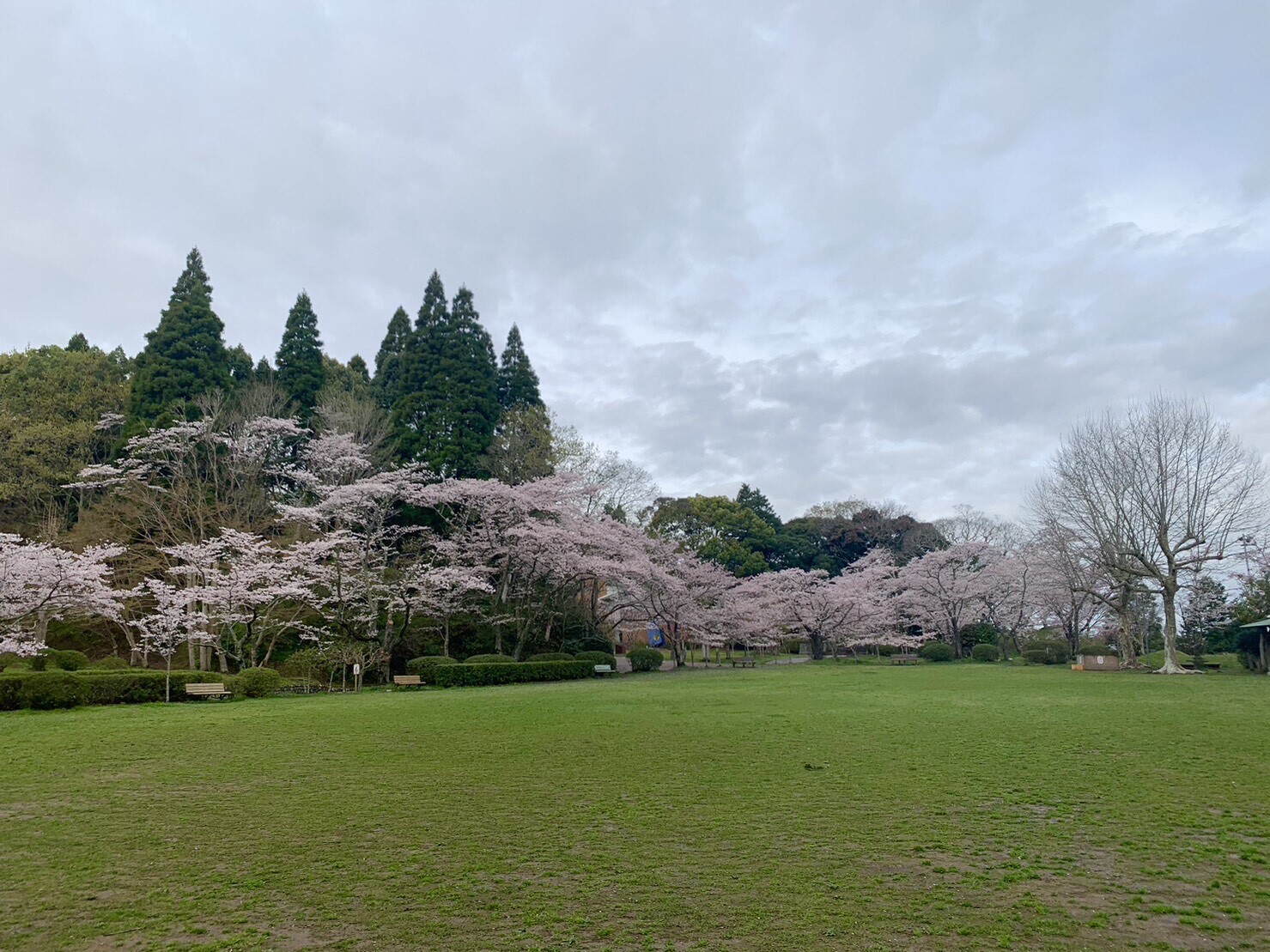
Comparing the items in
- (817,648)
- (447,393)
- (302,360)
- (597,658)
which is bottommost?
(817,648)

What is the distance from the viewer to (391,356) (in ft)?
120

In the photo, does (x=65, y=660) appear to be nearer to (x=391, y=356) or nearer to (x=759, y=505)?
(x=391, y=356)

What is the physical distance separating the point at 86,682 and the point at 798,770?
46.1 feet

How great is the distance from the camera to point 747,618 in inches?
1347

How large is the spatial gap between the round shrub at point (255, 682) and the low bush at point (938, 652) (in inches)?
1159

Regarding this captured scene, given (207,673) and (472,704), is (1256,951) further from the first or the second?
(207,673)

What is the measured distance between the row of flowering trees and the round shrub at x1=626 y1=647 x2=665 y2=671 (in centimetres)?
191

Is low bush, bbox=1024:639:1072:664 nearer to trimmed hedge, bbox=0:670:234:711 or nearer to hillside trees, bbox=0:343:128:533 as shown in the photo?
trimmed hedge, bbox=0:670:234:711

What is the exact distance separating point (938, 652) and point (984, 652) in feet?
6.71

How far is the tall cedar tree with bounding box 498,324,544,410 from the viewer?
117 feet

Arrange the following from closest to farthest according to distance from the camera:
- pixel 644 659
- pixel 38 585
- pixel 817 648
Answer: pixel 38 585 → pixel 644 659 → pixel 817 648

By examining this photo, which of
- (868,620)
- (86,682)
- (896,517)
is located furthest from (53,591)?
(896,517)

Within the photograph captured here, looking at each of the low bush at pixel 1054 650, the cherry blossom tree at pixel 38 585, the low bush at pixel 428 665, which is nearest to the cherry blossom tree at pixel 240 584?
the cherry blossom tree at pixel 38 585

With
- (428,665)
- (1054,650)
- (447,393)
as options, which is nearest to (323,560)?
→ (428,665)
